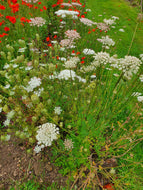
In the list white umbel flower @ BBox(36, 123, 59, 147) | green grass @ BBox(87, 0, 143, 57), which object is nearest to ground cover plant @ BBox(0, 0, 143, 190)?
white umbel flower @ BBox(36, 123, 59, 147)

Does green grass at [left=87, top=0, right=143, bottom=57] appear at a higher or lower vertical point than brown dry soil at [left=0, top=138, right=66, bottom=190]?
higher

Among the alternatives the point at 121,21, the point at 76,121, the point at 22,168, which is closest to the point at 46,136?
the point at 76,121

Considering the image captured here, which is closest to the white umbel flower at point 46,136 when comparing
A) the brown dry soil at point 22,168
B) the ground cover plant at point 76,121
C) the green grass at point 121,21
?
the ground cover plant at point 76,121

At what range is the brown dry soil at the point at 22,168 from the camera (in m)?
1.90

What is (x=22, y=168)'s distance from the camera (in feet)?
6.57

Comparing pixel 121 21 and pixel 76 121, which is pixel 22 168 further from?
pixel 121 21

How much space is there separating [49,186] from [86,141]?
0.78 meters

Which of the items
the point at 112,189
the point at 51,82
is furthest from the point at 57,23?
the point at 112,189

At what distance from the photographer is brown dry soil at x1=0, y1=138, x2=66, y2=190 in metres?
1.90

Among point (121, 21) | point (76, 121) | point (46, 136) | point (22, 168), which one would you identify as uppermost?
point (121, 21)

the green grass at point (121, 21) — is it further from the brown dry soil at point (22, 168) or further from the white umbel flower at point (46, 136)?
the brown dry soil at point (22, 168)

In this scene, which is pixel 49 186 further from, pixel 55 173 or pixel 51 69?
pixel 51 69

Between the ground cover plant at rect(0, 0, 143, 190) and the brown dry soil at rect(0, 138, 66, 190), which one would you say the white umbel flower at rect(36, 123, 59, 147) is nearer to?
the ground cover plant at rect(0, 0, 143, 190)

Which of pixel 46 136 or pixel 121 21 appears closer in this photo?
pixel 46 136
